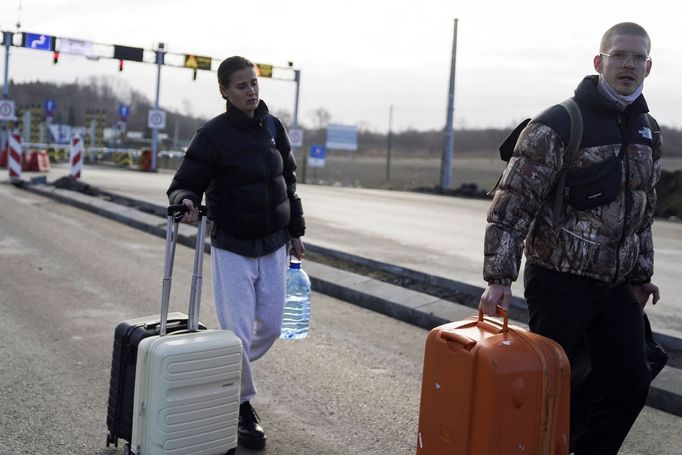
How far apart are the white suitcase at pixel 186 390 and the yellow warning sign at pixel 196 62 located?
3099cm

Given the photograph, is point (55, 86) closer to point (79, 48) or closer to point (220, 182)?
point (79, 48)

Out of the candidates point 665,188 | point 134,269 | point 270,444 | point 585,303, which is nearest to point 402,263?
point 134,269

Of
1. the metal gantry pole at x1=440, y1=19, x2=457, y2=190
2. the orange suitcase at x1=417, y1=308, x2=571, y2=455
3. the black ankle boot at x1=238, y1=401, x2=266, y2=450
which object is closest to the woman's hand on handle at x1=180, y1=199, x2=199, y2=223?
the black ankle boot at x1=238, y1=401, x2=266, y2=450

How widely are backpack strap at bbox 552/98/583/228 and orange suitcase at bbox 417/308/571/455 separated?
522mm

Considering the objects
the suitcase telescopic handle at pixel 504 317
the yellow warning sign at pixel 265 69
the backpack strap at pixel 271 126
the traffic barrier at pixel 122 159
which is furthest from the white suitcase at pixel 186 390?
the traffic barrier at pixel 122 159

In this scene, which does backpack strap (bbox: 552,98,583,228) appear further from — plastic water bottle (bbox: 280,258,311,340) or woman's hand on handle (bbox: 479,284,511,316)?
plastic water bottle (bbox: 280,258,311,340)

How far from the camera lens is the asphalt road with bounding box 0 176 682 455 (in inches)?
175

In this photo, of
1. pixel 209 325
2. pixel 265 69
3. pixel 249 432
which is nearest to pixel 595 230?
pixel 249 432

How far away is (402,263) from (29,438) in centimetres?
639

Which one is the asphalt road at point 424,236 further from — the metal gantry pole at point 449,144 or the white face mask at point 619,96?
the metal gantry pole at point 449,144

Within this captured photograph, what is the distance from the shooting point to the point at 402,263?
10180 millimetres

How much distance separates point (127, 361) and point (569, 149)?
2177mm

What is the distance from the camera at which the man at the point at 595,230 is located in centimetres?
337

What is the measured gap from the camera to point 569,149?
3410 mm
